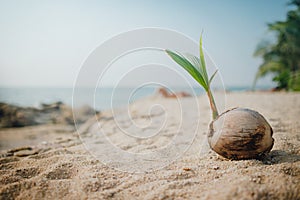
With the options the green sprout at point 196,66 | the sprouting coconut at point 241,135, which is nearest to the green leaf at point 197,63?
the green sprout at point 196,66

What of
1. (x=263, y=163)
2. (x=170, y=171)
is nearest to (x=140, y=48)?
(x=170, y=171)

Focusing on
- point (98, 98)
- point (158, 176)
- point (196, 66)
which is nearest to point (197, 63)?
point (196, 66)

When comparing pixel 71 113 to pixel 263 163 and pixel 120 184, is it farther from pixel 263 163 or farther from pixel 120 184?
pixel 263 163

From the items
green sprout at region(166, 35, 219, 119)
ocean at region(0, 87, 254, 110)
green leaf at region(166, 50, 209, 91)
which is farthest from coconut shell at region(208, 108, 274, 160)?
ocean at region(0, 87, 254, 110)

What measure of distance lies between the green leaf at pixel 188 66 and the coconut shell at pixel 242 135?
36cm

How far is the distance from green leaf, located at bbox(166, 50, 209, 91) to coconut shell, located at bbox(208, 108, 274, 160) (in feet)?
1.17

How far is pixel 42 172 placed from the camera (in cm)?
153

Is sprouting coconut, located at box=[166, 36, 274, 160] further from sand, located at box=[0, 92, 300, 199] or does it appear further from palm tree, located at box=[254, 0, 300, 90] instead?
palm tree, located at box=[254, 0, 300, 90]

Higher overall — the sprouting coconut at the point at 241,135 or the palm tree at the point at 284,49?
the palm tree at the point at 284,49

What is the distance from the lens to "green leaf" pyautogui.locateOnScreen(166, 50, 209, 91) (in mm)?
1619

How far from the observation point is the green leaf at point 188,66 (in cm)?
162

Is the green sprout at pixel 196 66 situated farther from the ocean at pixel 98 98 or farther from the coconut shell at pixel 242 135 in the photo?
the ocean at pixel 98 98

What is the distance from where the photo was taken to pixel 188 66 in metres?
1.62

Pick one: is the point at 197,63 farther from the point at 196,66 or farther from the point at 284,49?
the point at 284,49
